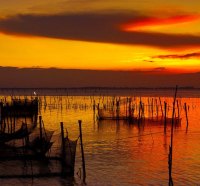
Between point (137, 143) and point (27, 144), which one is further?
point (137, 143)

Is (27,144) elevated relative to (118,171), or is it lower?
elevated

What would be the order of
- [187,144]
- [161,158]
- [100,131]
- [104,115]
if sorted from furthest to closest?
[104,115] < [100,131] < [187,144] < [161,158]

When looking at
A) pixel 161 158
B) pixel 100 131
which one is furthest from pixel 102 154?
A: pixel 100 131

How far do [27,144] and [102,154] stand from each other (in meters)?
4.60

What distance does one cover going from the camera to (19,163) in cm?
1684

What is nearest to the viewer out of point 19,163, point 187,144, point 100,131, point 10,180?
point 10,180

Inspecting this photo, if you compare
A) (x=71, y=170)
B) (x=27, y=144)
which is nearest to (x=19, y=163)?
(x=27, y=144)

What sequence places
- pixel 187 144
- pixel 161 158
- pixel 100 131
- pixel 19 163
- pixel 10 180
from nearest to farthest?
pixel 10 180 → pixel 19 163 → pixel 161 158 → pixel 187 144 → pixel 100 131

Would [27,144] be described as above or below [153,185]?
above

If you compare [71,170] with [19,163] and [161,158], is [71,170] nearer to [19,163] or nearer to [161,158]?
[19,163]

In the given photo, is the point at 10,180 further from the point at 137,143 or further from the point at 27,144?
the point at 137,143

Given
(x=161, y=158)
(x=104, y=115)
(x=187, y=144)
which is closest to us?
(x=161, y=158)

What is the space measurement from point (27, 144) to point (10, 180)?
7.35ft

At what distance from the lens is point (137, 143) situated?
974 inches
